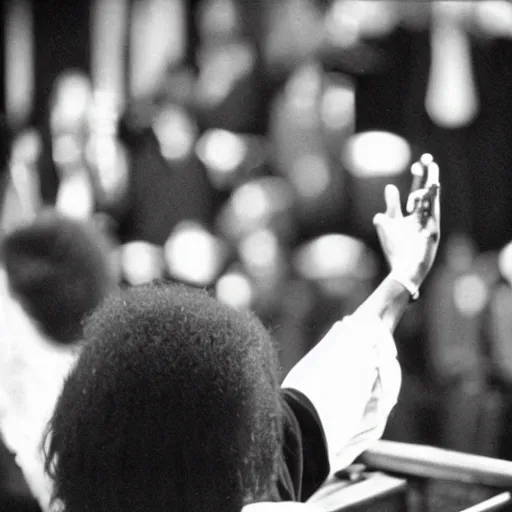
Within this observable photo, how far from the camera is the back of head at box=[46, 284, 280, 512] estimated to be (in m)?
0.62

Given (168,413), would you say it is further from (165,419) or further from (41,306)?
(41,306)

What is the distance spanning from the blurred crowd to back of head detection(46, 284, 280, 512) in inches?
73.0

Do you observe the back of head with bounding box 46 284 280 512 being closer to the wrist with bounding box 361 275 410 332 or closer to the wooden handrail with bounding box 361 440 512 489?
the wrist with bounding box 361 275 410 332

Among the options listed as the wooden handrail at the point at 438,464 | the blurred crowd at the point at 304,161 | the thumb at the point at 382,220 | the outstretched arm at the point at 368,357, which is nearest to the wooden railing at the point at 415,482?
the wooden handrail at the point at 438,464

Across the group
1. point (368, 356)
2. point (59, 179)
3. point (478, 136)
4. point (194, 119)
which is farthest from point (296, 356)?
point (368, 356)

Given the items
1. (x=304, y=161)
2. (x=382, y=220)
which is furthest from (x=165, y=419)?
(x=304, y=161)

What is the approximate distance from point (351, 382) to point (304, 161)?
2295mm

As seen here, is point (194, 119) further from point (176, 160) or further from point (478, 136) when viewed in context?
point (478, 136)

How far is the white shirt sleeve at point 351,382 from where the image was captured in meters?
0.79

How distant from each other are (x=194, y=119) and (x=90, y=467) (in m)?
2.88

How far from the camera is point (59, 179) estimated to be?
361 centimetres

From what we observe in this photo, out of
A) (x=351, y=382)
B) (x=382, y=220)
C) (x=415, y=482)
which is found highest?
(x=382, y=220)

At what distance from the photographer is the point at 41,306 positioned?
1015 mm

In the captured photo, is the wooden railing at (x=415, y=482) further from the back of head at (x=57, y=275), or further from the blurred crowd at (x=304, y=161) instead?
the blurred crowd at (x=304, y=161)
